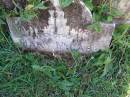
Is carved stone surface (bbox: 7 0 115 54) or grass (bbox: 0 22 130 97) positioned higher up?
carved stone surface (bbox: 7 0 115 54)

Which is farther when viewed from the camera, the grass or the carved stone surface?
the grass

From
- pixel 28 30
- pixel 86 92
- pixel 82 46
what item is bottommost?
pixel 86 92

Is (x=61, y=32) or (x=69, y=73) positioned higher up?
(x=61, y=32)

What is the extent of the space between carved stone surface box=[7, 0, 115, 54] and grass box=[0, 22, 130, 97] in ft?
0.27

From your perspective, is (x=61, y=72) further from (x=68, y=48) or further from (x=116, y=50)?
(x=116, y=50)

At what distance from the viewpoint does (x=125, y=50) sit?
2.67 m

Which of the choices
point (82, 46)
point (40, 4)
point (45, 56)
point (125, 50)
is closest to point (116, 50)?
point (125, 50)

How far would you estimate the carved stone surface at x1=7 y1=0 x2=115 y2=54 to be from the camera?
2.46 m

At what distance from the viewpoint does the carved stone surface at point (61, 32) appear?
2465 mm

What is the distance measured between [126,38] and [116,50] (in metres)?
0.14

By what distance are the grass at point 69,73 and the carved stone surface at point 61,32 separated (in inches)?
3.2

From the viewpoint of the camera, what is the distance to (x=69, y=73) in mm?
2633

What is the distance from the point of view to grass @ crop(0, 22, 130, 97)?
2.60 metres

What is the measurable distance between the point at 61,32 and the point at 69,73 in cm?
38
